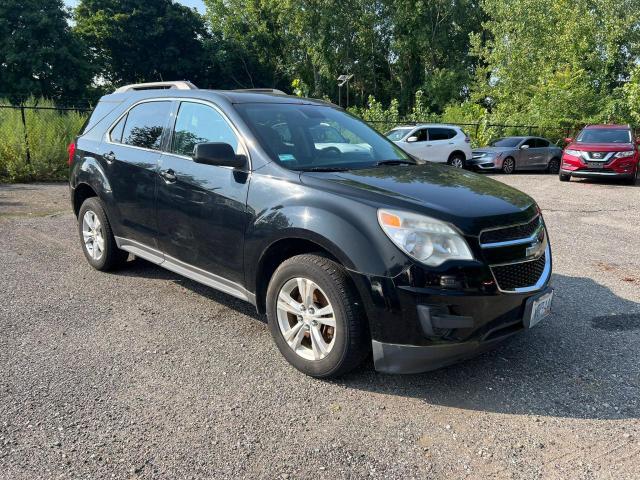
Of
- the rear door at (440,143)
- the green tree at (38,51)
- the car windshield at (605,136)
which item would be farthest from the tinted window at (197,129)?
the green tree at (38,51)

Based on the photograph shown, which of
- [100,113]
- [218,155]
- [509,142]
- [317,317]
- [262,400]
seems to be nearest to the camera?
Answer: [262,400]

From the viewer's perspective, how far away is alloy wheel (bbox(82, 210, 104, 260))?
514 centimetres

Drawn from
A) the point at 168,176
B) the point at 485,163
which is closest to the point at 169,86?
the point at 168,176

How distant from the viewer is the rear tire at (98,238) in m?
5.00

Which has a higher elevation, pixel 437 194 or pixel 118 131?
pixel 118 131

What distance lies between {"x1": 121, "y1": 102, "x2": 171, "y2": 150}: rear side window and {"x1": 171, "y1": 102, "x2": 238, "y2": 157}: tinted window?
23 cm

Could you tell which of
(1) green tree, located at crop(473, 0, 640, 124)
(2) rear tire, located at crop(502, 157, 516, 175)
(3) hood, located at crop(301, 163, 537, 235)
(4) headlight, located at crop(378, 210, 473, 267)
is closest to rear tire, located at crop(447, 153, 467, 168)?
(2) rear tire, located at crop(502, 157, 516, 175)

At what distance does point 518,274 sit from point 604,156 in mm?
12697

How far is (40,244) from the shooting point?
634 cm

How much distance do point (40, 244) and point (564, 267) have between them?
20.6ft

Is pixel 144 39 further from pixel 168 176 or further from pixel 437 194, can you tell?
pixel 437 194

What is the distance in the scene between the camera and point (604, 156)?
1369cm

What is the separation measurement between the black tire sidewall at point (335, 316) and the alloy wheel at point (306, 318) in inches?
1.2

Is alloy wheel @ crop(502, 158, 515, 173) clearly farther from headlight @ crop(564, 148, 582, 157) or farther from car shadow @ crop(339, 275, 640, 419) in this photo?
car shadow @ crop(339, 275, 640, 419)
